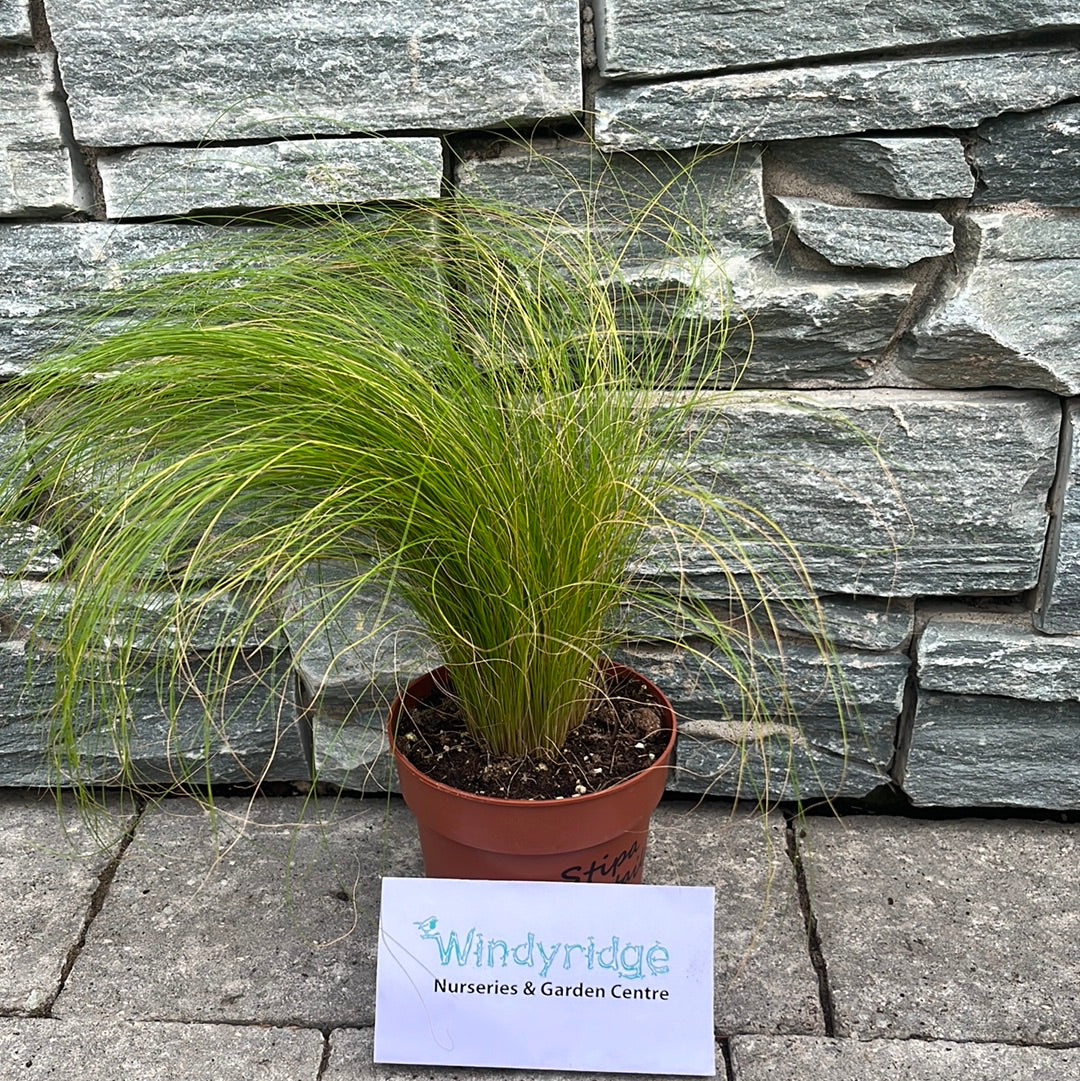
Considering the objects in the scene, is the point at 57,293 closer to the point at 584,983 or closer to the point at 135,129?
the point at 135,129

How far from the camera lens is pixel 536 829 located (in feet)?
4.21

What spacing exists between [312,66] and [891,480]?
93 centimetres

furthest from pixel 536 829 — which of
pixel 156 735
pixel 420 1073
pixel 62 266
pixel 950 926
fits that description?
pixel 62 266

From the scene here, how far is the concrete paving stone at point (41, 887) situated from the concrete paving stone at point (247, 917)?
0.03 m

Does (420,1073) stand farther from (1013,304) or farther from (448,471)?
(1013,304)

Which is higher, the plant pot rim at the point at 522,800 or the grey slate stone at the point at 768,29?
the grey slate stone at the point at 768,29

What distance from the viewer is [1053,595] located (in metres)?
1.60

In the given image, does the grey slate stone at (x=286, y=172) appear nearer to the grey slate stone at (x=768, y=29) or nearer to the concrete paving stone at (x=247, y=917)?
the grey slate stone at (x=768, y=29)

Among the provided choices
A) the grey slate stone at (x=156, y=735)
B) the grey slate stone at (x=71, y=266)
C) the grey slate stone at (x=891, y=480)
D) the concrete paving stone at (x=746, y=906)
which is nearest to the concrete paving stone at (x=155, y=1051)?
the grey slate stone at (x=156, y=735)

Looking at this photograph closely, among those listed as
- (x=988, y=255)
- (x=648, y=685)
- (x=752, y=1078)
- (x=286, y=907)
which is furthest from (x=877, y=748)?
(x=286, y=907)

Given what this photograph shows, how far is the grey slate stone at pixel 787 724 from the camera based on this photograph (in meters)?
1.67

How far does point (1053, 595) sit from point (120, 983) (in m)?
1.35

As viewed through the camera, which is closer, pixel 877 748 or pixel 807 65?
pixel 807 65

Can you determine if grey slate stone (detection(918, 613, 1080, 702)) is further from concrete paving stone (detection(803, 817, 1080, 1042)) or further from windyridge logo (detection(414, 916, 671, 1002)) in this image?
windyridge logo (detection(414, 916, 671, 1002))
